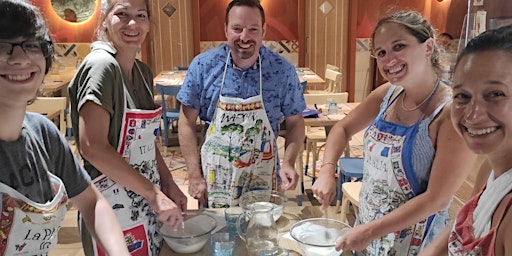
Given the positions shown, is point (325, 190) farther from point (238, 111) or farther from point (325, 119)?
point (325, 119)

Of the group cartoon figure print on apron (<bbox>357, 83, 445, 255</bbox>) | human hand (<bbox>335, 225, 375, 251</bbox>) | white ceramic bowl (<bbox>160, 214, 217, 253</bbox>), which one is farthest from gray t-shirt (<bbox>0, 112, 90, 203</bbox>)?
cartoon figure print on apron (<bbox>357, 83, 445, 255</bbox>)

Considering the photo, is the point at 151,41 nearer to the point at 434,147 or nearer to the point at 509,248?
the point at 434,147

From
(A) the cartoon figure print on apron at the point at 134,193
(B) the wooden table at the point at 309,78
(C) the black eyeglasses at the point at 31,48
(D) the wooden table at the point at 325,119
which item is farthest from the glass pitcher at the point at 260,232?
(B) the wooden table at the point at 309,78

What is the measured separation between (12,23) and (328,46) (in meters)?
6.92

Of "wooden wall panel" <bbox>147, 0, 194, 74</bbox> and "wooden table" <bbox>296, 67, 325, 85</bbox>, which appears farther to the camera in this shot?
"wooden wall panel" <bbox>147, 0, 194, 74</bbox>

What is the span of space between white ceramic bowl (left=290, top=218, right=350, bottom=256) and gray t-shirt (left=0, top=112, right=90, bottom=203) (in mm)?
703

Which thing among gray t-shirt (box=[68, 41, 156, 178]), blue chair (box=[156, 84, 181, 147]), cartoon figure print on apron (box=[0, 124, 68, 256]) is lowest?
blue chair (box=[156, 84, 181, 147])

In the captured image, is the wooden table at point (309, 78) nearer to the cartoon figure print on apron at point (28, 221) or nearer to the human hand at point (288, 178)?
the human hand at point (288, 178)

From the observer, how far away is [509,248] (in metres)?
0.83

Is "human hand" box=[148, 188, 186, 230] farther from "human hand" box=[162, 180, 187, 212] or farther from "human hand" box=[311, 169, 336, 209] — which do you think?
"human hand" box=[311, 169, 336, 209]

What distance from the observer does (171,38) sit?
7523 millimetres

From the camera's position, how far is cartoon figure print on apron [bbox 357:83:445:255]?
60.1 inches

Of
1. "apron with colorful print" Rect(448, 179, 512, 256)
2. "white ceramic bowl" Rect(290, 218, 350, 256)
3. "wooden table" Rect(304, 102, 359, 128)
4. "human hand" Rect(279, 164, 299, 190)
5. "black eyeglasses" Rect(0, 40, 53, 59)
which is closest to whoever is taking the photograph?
"apron with colorful print" Rect(448, 179, 512, 256)

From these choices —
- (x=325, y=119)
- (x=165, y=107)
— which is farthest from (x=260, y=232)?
(x=165, y=107)
